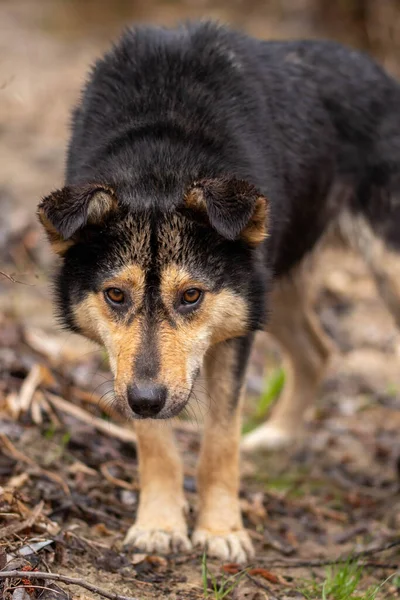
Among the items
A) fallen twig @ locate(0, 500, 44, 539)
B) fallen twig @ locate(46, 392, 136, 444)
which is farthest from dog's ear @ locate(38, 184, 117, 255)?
fallen twig @ locate(46, 392, 136, 444)

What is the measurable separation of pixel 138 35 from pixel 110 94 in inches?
19.2

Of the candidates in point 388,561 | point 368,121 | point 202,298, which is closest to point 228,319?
point 202,298

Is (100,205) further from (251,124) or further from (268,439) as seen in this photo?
(268,439)

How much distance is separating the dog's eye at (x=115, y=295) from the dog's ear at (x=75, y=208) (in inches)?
12.3

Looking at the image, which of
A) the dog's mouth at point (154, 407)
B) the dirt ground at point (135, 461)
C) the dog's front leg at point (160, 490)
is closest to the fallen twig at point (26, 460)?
the dirt ground at point (135, 461)

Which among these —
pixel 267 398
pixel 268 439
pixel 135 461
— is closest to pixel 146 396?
pixel 135 461

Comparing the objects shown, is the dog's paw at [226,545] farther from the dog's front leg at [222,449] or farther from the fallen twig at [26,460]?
the fallen twig at [26,460]

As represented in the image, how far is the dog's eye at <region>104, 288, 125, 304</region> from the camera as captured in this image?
4.27 metres

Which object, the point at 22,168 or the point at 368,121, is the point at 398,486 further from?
the point at 22,168

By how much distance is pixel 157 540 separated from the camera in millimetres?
4816

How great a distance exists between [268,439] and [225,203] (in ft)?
11.1

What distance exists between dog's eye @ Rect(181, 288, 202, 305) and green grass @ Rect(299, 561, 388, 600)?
4.91ft

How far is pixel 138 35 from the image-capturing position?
5.23m

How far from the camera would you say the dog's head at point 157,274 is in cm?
405
